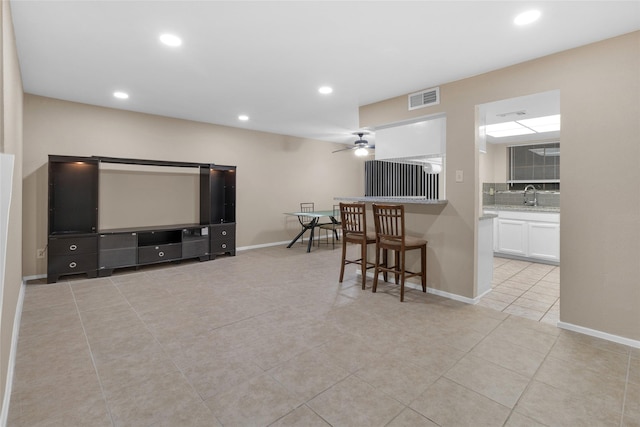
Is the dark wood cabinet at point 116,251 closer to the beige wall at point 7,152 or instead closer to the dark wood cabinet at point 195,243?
the dark wood cabinet at point 195,243

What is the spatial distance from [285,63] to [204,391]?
2.86 metres

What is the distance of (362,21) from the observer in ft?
7.67

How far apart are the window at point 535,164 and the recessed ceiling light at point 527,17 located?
14.2 feet

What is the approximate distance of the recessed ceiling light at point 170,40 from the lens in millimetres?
2584

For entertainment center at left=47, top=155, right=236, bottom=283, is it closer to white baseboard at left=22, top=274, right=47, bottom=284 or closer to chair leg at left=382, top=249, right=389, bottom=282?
white baseboard at left=22, top=274, right=47, bottom=284

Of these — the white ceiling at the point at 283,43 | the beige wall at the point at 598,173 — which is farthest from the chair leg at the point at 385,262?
the white ceiling at the point at 283,43

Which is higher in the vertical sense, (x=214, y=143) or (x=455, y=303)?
(x=214, y=143)

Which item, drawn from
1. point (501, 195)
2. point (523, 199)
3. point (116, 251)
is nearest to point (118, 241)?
point (116, 251)

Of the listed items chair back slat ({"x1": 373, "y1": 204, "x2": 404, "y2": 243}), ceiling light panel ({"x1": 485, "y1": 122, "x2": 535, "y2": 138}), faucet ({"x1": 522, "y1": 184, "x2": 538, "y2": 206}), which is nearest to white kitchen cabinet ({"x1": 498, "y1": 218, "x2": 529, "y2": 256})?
faucet ({"x1": 522, "y1": 184, "x2": 538, "y2": 206})

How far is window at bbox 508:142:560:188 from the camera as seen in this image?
566 cm

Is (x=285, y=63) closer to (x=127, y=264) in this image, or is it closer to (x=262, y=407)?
(x=262, y=407)

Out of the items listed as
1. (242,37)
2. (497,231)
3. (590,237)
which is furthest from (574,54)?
(497,231)

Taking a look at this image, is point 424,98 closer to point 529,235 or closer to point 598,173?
point 598,173

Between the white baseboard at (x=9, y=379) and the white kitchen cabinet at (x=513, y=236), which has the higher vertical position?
the white kitchen cabinet at (x=513, y=236)
